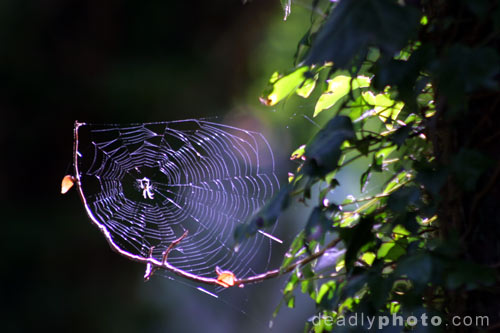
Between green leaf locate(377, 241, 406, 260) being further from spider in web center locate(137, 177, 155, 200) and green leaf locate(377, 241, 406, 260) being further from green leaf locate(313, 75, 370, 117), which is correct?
spider in web center locate(137, 177, 155, 200)

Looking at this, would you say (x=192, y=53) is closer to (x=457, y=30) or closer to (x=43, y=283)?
(x=43, y=283)

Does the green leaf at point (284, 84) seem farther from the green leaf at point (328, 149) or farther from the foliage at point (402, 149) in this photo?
the green leaf at point (328, 149)

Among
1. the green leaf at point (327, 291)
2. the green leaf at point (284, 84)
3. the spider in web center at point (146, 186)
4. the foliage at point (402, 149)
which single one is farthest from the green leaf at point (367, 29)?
the spider in web center at point (146, 186)

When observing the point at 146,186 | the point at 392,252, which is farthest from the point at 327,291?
the point at 146,186

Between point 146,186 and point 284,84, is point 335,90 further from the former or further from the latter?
point 146,186

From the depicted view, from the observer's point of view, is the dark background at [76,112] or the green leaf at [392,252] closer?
the green leaf at [392,252]

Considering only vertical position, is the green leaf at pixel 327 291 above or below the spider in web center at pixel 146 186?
below

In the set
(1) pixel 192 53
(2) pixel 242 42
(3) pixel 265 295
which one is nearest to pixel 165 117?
(1) pixel 192 53

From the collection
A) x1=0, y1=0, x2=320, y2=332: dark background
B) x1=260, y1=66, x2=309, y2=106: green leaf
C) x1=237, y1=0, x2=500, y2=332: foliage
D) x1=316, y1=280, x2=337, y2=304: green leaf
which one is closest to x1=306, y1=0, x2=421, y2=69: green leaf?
x1=237, y1=0, x2=500, y2=332: foliage
